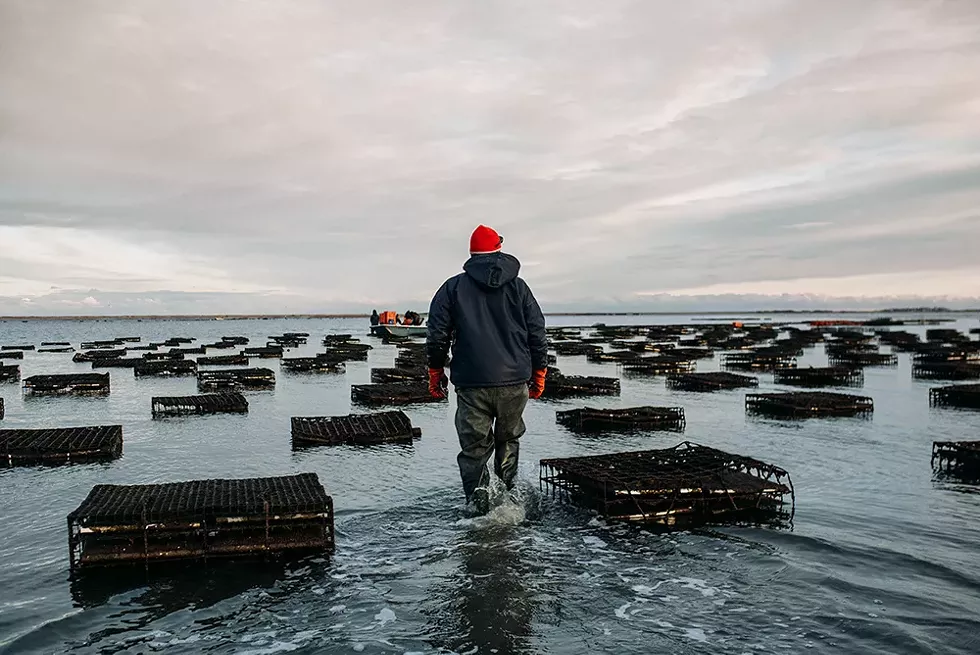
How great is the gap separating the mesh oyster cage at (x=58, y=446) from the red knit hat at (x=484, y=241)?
1272 cm

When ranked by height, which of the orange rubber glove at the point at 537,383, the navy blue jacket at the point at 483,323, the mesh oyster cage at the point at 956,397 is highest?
the navy blue jacket at the point at 483,323

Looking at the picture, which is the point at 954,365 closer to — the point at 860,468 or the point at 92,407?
the point at 860,468

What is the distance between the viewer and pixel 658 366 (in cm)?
4672

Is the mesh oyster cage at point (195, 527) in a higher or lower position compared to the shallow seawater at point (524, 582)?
higher

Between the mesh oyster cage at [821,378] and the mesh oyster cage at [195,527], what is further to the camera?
the mesh oyster cage at [821,378]

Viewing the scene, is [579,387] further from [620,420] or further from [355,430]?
[355,430]

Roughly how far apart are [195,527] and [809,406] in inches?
887

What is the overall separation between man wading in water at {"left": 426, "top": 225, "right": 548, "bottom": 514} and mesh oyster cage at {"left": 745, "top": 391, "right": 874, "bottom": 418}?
18621 mm

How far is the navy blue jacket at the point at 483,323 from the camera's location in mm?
9938

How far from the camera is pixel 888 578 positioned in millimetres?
8898

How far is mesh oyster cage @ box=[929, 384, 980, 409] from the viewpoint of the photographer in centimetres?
2883

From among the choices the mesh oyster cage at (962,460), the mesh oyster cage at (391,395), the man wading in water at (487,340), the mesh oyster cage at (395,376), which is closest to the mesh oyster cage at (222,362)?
the mesh oyster cage at (395,376)

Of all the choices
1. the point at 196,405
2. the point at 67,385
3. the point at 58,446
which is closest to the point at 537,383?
the point at 58,446

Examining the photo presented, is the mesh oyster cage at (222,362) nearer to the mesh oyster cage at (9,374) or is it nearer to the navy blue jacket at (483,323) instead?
the mesh oyster cage at (9,374)
